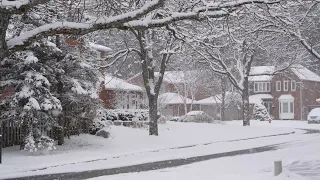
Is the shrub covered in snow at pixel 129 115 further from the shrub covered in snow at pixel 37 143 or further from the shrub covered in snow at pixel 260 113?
the shrub covered in snow at pixel 260 113

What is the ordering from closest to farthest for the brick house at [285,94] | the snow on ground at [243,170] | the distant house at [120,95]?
the snow on ground at [243,170], the distant house at [120,95], the brick house at [285,94]

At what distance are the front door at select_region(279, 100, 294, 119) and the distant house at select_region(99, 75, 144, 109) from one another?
86.4 feet

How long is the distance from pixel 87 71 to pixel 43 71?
2.67 meters

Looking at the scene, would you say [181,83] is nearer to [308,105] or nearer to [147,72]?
[308,105]

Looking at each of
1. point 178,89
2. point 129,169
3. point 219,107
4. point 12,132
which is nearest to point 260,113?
point 219,107

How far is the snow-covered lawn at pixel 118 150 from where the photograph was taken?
15580mm

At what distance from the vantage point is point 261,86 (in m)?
64.6

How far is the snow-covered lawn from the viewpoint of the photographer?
613 inches

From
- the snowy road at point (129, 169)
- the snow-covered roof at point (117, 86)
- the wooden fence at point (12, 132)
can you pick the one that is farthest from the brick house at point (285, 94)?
the snowy road at point (129, 169)

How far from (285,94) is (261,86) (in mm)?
4114

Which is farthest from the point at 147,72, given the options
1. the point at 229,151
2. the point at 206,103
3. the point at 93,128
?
the point at 206,103

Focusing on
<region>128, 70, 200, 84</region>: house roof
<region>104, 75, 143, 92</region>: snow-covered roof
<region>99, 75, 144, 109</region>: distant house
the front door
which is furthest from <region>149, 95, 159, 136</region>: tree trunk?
the front door

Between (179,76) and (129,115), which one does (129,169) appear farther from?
(179,76)

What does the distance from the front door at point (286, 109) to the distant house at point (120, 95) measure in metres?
26.3
